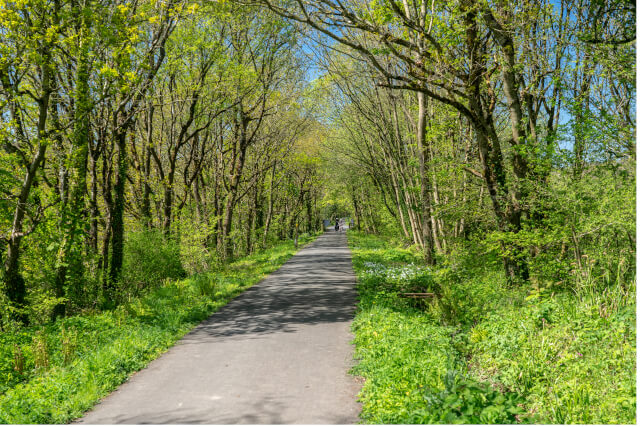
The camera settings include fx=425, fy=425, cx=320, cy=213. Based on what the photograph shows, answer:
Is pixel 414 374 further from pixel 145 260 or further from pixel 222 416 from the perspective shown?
pixel 145 260

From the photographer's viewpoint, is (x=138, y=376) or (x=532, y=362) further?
(x=138, y=376)

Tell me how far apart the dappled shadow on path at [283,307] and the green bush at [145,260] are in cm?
401

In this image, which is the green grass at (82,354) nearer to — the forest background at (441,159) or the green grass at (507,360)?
the forest background at (441,159)

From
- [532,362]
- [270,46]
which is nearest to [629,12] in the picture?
[532,362]

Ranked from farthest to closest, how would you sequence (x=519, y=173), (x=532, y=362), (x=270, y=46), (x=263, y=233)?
(x=263, y=233) → (x=270, y=46) → (x=519, y=173) → (x=532, y=362)

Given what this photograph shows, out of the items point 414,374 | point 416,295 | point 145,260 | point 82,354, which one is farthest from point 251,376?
point 145,260

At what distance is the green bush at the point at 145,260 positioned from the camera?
49.0 ft

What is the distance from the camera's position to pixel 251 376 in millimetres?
5793

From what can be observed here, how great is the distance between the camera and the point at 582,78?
34.6 feet

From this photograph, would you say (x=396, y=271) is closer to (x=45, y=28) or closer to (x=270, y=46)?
(x=45, y=28)

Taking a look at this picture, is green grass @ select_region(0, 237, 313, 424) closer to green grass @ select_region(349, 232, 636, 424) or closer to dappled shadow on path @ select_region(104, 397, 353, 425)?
dappled shadow on path @ select_region(104, 397, 353, 425)

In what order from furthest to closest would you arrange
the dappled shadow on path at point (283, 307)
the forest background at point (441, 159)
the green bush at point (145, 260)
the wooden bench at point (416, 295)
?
the green bush at point (145, 260) < the wooden bench at point (416, 295) < the dappled shadow on path at point (283, 307) < the forest background at point (441, 159)

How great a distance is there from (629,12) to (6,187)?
13.7 metres

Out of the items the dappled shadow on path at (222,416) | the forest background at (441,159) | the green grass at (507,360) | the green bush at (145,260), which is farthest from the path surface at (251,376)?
the green bush at (145,260)
